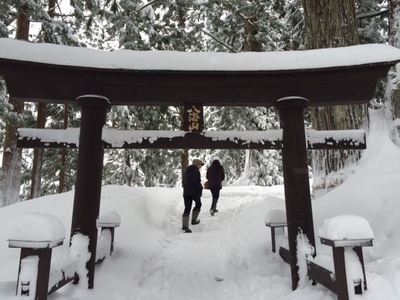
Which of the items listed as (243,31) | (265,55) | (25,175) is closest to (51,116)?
(25,175)

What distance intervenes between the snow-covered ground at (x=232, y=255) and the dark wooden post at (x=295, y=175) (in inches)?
22.1

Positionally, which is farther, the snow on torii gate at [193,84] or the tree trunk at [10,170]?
the tree trunk at [10,170]

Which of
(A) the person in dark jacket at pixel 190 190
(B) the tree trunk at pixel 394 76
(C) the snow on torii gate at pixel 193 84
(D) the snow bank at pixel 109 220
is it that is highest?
(B) the tree trunk at pixel 394 76

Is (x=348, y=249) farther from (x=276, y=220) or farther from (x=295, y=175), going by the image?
(x=276, y=220)

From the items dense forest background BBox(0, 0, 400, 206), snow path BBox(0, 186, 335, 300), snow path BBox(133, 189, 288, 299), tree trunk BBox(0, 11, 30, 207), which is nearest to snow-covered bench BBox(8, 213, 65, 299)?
snow path BBox(0, 186, 335, 300)

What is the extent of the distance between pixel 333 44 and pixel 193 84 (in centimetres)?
314

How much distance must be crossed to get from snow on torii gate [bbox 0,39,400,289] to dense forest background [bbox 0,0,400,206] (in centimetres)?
173

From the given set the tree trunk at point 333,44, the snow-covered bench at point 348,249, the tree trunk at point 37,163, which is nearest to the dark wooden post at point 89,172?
the snow-covered bench at point 348,249

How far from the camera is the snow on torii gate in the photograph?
3596mm

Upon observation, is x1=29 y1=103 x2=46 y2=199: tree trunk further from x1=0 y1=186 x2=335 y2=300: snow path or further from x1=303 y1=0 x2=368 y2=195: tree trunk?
x1=303 y1=0 x2=368 y2=195: tree trunk

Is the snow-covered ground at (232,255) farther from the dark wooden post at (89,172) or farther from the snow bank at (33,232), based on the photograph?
the snow bank at (33,232)

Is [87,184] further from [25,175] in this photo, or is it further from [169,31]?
[25,175]

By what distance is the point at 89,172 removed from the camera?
368 centimetres

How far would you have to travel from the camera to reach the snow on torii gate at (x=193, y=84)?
3.60 meters
